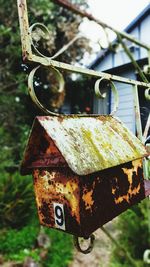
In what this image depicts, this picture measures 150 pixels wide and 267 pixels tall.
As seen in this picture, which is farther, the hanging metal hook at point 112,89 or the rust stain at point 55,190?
the hanging metal hook at point 112,89

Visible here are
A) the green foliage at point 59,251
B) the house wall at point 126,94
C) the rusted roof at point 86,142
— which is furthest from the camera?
the green foliage at point 59,251

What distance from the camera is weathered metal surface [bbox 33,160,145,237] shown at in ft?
2.59

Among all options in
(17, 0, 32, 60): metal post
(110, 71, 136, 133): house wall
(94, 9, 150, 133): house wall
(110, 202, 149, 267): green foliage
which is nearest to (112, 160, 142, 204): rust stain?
(94, 9, 150, 133): house wall

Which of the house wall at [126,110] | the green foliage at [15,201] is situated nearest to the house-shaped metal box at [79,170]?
the house wall at [126,110]

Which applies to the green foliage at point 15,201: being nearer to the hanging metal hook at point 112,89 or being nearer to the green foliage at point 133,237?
the green foliage at point 133,237

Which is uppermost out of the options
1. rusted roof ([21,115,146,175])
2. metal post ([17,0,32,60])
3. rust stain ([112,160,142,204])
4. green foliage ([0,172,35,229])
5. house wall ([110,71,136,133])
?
metal post ([17,0,32,60])

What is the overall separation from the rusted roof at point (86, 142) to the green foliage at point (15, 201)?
4.73 m

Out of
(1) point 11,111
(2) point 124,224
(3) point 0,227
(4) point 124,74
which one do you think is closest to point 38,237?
(3) point 0,227

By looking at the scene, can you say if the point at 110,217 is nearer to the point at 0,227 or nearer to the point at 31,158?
the point at 31,158

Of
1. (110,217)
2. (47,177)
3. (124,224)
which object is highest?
(47,177)

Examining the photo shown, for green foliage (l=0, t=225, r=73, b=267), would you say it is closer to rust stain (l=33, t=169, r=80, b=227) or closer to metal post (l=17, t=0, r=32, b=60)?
rust stain (l=33, t=169, r=80, b=227)

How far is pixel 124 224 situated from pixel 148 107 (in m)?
2.26

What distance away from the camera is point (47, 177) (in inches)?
34.3

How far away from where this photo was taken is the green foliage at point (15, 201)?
537 cm
